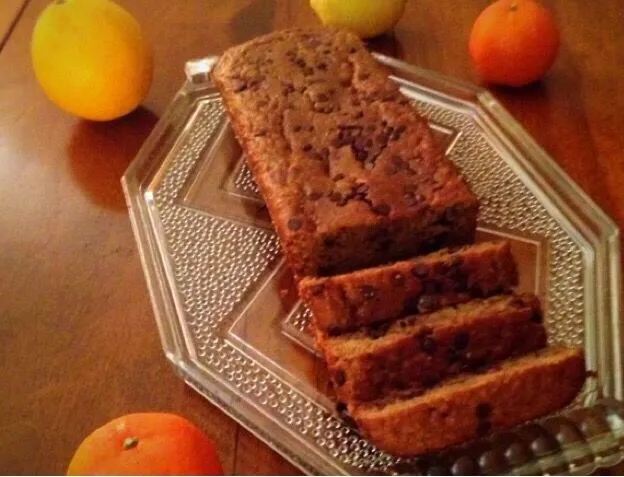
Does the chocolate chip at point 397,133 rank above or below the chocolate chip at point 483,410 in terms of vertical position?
above

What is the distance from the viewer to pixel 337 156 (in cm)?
113

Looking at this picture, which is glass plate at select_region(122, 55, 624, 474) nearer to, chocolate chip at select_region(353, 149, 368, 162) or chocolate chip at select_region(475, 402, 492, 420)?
chocolate chip at select_region(475, 402, 492, 420)

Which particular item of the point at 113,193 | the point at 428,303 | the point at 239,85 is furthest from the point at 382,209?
the point at 113,193

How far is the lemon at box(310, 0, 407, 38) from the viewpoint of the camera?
1501mm

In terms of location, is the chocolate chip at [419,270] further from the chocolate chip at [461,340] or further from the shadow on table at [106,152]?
the shadow on table at [106,152]

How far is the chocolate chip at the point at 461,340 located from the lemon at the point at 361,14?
2.57ft

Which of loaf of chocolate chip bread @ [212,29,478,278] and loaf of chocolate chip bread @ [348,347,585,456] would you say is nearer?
loaf of chocolate chip bread @ [348,347,585,456]

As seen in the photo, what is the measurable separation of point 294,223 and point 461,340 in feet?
0.86

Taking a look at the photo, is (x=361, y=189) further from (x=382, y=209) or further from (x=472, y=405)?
(x=472, y=405)

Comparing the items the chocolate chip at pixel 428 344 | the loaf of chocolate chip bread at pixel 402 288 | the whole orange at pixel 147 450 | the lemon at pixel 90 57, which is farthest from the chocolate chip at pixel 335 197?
the lemon at pixel 90 57

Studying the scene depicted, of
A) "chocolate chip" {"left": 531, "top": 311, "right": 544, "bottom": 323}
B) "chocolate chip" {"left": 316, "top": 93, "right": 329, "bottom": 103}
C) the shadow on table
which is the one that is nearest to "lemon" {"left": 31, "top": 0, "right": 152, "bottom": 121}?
the shadow on table

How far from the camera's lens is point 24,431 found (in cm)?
97

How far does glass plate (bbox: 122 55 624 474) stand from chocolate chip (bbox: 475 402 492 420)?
32 mm

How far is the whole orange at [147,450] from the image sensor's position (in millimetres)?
775
